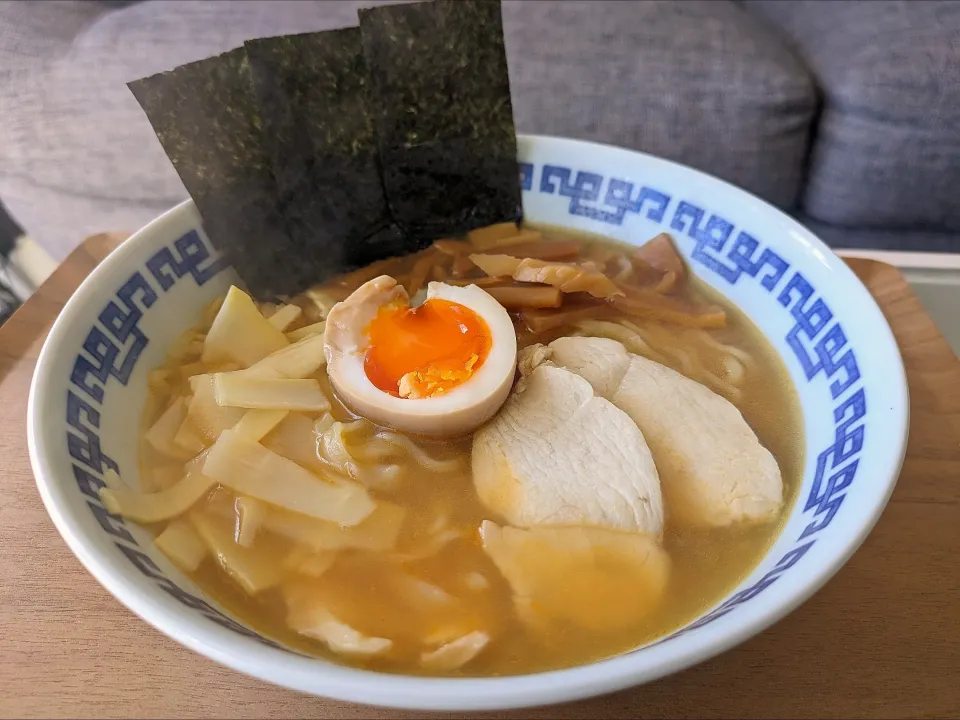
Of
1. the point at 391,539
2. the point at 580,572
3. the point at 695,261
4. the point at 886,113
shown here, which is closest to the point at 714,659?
the point at 580,572

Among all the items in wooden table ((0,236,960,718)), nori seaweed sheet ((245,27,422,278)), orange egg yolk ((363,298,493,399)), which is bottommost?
wooden table ((0,236,960,718))

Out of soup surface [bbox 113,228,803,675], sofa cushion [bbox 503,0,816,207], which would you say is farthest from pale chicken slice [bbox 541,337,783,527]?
sofa cushion [bbox 503,0,816,207]

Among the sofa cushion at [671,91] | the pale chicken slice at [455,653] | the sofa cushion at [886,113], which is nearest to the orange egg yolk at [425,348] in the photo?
the pale chicken slice at [455,653]

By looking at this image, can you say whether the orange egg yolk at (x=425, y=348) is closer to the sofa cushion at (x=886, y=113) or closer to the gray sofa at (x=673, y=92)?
the gray sofa at (x=673, y=92)

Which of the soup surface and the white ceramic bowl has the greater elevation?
the white ceramic bowl

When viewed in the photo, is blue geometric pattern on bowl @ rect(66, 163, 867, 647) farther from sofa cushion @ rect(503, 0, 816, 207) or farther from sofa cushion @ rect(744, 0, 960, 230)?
sofa cushion @ rect(744, 0, 960, 230)

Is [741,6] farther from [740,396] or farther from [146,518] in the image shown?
[146,518]
